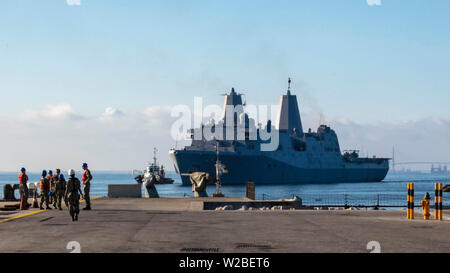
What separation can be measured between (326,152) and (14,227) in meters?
143

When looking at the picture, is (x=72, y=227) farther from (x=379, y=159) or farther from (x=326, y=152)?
(x=379, y=159)

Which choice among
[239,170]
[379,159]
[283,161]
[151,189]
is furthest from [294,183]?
[151,189]

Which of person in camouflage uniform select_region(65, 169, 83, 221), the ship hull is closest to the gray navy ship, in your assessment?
the ship hull

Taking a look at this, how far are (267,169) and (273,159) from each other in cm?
271

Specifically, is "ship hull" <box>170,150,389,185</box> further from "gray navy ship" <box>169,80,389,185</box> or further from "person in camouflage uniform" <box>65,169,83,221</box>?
"person in camouflage uniform" <box>65,169,83,221</box>

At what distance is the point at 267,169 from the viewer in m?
142

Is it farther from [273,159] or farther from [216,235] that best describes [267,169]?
[216,235]

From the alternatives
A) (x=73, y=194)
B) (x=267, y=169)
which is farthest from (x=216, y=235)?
(x=267, y=169)

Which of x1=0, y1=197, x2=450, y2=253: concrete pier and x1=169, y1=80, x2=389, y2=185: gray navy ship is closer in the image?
x1=0, y1=197, x2=450, y2=253: concrete pier

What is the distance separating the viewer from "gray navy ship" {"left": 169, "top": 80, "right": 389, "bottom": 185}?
436ft

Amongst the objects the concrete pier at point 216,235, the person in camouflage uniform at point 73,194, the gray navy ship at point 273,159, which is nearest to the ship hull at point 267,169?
the gray navy ship at point 273,159

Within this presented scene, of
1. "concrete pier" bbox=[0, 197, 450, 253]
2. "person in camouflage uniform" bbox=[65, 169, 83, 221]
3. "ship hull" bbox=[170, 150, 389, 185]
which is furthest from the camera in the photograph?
"ship hull" bbox=[170, 150, 389, 185]
